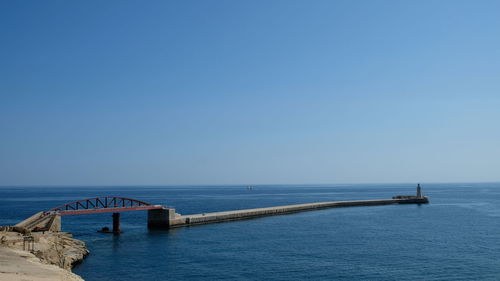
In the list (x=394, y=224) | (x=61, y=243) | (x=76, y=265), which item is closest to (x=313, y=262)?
(x=76, y=265)

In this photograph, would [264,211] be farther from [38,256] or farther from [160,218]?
[38,256]

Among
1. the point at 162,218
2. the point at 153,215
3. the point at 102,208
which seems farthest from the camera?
the point at 153,215

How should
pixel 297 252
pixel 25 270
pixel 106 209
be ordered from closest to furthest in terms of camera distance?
pixel 25 270, pixel 297 252, pixel 106 209

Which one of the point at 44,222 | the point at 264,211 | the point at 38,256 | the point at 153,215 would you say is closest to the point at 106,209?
the point at 153,215

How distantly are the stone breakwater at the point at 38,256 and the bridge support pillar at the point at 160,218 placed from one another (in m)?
19.3

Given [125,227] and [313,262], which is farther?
[125,227]

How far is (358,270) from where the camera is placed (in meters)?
37.7

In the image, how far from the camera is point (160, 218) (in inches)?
2675

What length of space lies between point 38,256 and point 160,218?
3083cm

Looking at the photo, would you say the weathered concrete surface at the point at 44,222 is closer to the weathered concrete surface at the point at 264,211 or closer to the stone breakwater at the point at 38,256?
the stone breakwater at the point at 38,256

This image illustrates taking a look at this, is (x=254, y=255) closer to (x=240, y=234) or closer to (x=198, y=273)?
(x=198, y=273)

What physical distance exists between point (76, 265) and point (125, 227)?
3188 centimetres

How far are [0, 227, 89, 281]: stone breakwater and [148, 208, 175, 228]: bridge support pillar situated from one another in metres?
19.3

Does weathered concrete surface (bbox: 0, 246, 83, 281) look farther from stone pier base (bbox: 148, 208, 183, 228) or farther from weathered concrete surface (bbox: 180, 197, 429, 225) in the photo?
weathered concrete surface (bbox: 180, 197, 429, 225)
